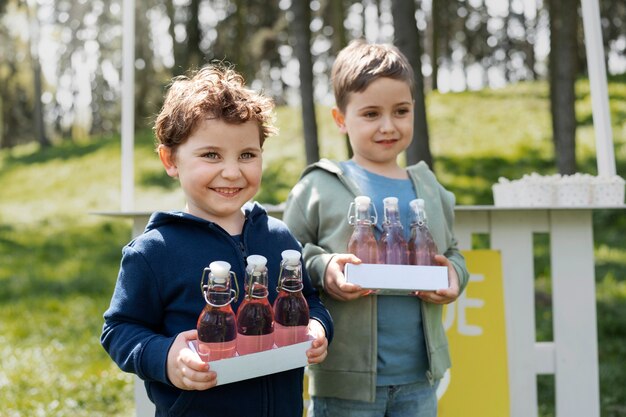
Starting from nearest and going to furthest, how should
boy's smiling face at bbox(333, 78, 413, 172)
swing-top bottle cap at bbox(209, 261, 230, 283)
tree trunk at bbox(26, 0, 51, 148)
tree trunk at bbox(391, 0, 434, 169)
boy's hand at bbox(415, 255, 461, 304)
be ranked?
swing-top bottle cap at bbox(209, 261, 230, 283)
boy's hand at bbox(415, 255, 461, 304)
boy's smiling face at bbox(333, 78, 413, 172)
tree trunk at bbox(391, 0, 434, 169)
tree trunk at bbox(26, 0, 51, 148)

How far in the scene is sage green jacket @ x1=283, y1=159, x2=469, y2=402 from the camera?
2143 millimetres

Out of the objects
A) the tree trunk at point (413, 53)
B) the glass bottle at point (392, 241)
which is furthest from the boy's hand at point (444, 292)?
the tree trunk at point (413, 53)

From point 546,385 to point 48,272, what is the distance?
6.14 metres

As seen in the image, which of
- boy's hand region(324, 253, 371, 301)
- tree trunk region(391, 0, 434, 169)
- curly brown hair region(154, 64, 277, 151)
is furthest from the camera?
tree trunk region(391, 0, 434, 169)

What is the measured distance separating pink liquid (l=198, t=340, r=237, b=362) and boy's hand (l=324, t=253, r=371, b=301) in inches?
21.5

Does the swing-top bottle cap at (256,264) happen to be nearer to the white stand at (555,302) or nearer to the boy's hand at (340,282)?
the boy's hand at (340,282)

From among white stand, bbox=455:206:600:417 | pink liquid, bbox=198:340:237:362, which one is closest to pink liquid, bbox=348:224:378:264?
pink liquid, bbox=198:340:237:362

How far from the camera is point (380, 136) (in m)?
2.25

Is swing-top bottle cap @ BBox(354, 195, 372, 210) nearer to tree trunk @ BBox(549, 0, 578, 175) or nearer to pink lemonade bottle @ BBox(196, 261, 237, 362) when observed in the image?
pink lemonade bottle @ BBox(196, 261, 237, 362)

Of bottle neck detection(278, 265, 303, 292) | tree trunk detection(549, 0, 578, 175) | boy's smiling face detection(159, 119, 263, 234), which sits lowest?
bottle neck detection(278, 265, 303, 292)

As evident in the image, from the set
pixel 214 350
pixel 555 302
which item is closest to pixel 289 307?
pixel 214 350

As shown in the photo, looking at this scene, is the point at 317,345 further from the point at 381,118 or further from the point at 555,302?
the point at 555,302

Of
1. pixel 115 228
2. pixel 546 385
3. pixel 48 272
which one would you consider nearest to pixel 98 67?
pixel 115 228

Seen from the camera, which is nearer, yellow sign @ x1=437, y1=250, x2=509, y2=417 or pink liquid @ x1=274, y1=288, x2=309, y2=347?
pink liquid @ x1=274, y1=288, x2=309, y2=347
